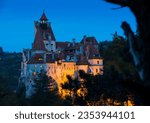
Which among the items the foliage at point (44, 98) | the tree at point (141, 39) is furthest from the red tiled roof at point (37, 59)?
the tree at point (141, 39)

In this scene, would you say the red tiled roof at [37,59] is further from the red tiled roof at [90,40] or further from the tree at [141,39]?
the tree at [141,39]

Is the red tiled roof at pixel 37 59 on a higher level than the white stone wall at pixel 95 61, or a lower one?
higher

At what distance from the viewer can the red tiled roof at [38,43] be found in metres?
24.9

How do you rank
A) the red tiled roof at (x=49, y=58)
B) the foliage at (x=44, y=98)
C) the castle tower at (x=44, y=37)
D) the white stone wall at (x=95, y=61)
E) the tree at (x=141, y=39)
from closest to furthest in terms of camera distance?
the tree at (x=141, y=39), the foliage at (x=44, y=98), the white stone wall at (x=95, y=61), the red tiled roof at (x=49, y=58), the castle tower at (x=44, y=37)

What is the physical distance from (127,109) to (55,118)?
1.55 ft

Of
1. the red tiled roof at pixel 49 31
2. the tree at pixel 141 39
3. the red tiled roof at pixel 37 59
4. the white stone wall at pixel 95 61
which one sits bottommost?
the tree at pixel 141 39

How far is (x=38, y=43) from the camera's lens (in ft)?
82.9

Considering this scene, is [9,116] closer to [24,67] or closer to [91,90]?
[91,90]

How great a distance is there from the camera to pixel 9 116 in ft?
9.41

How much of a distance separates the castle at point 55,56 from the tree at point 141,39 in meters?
18.4

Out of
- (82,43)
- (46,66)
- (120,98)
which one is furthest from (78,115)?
(82,43)

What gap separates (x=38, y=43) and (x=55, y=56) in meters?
1.87

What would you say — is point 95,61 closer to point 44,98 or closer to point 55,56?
point 55,56

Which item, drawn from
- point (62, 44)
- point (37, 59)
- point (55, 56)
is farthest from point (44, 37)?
point (37, 59)
